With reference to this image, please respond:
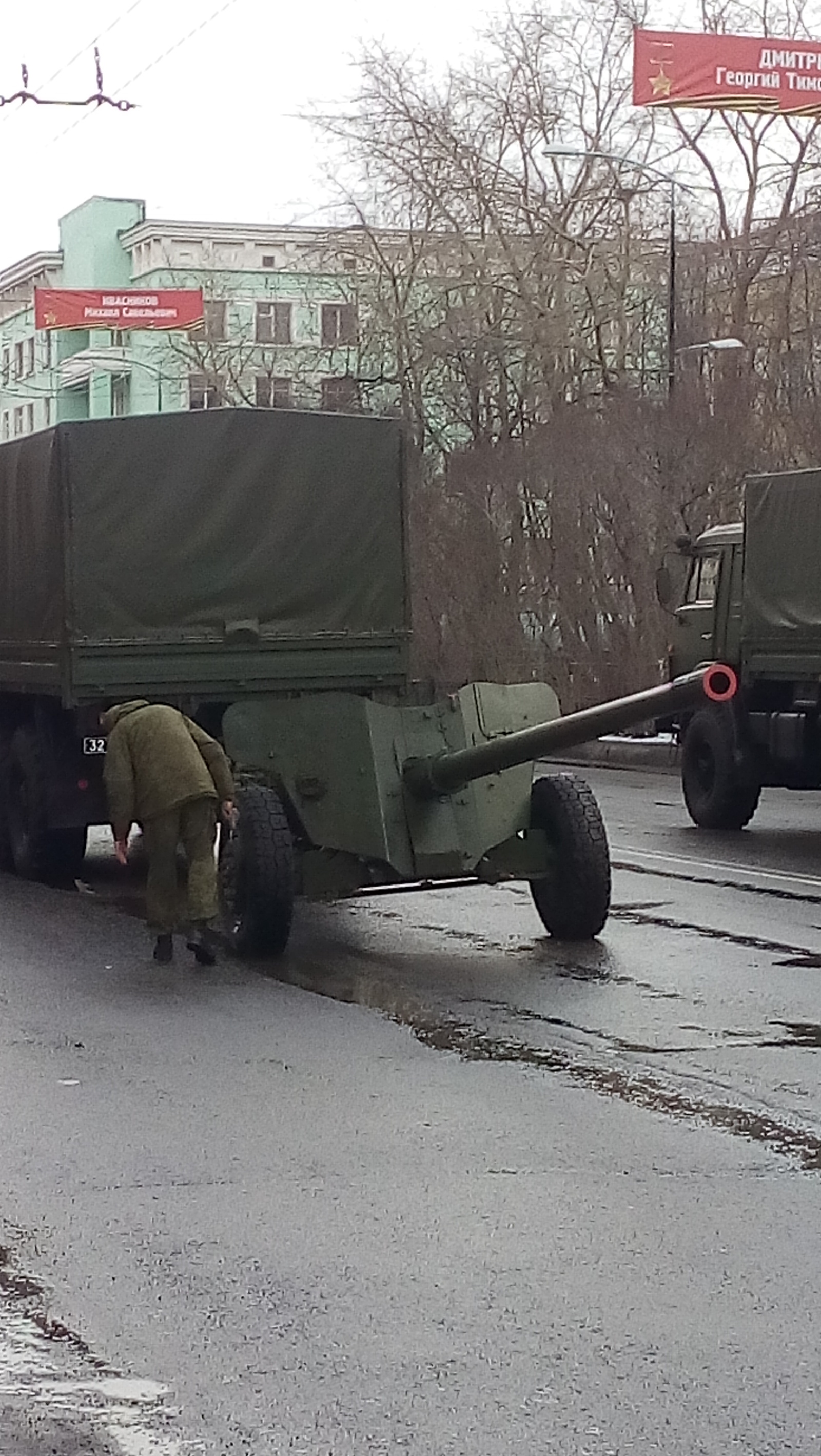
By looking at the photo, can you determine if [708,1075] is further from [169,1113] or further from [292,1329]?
[292,1329]

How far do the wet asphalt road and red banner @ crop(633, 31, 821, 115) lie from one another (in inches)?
469

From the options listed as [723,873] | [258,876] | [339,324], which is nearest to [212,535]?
[258,876]

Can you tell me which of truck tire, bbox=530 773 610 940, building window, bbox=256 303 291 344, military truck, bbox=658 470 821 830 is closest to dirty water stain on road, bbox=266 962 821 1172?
truck tire, bbox=530 773 610 940

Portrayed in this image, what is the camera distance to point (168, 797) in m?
11.6

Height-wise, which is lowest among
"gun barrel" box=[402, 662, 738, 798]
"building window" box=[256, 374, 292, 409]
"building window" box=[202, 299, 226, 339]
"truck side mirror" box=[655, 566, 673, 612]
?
"gun barrel" box=[402, 662, 738, 798]

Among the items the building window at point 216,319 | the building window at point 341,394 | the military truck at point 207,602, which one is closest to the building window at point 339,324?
the building window at point 341,394

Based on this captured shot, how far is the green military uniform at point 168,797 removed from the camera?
38.2 ft

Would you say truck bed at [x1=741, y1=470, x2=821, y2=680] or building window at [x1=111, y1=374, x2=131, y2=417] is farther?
building window at [x1=111, y1=374, x2=131, y2=417]

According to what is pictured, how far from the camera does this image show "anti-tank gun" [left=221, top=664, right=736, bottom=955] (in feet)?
38.7

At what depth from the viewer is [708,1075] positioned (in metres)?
8.83

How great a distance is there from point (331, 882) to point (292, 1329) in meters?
6.54

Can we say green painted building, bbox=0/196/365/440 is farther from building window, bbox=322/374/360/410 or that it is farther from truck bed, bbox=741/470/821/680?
truck bed, bbox=741/470/821/680

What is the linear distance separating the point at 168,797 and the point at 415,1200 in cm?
495

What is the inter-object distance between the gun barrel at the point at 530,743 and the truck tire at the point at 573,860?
403 mm
